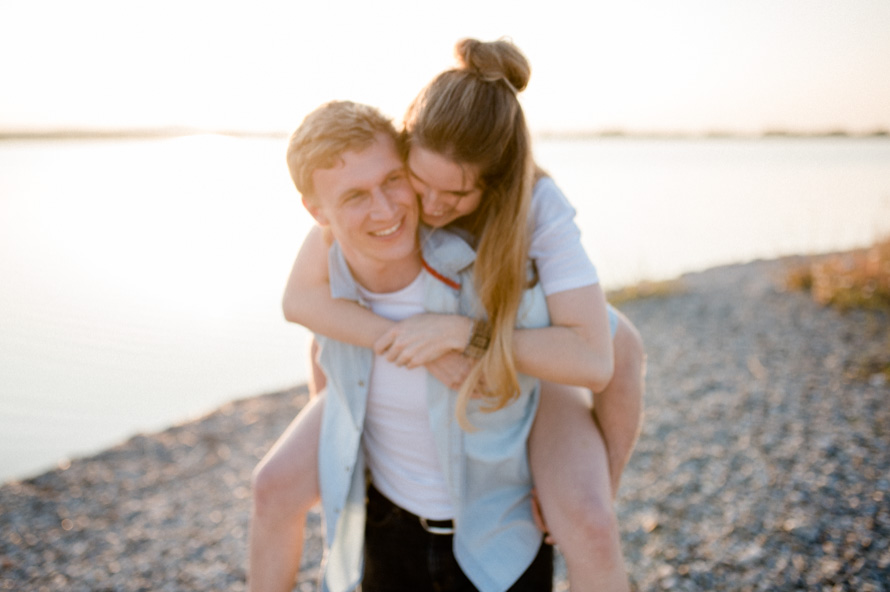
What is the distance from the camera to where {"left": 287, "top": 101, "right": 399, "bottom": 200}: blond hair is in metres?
1.95

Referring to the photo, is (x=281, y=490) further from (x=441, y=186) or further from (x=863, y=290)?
(x=863, y=290)

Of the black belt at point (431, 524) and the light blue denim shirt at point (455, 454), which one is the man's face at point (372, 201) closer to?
the light blue denim shirt at point (455, 454)

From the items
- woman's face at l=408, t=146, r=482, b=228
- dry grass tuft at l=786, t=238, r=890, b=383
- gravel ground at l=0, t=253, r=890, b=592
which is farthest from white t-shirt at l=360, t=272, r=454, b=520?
dry grass tuft at l=786, t=238, r=890, b=383

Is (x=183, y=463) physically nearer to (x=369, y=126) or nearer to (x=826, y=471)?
(x=369, y=126)

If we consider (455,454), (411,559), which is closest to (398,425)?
(455,454)

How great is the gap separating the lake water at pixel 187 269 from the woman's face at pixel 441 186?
57cm

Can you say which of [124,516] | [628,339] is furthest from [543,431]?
[124,516]

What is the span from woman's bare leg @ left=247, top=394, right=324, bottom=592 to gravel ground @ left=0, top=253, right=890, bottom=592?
1.43m

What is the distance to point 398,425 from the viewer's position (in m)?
2.14

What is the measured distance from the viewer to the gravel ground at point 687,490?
10.1 feet

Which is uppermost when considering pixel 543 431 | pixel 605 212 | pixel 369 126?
pixel 369 126

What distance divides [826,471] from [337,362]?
3244 mm

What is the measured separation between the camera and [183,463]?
4.85m

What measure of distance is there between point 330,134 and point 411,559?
1524 mm
